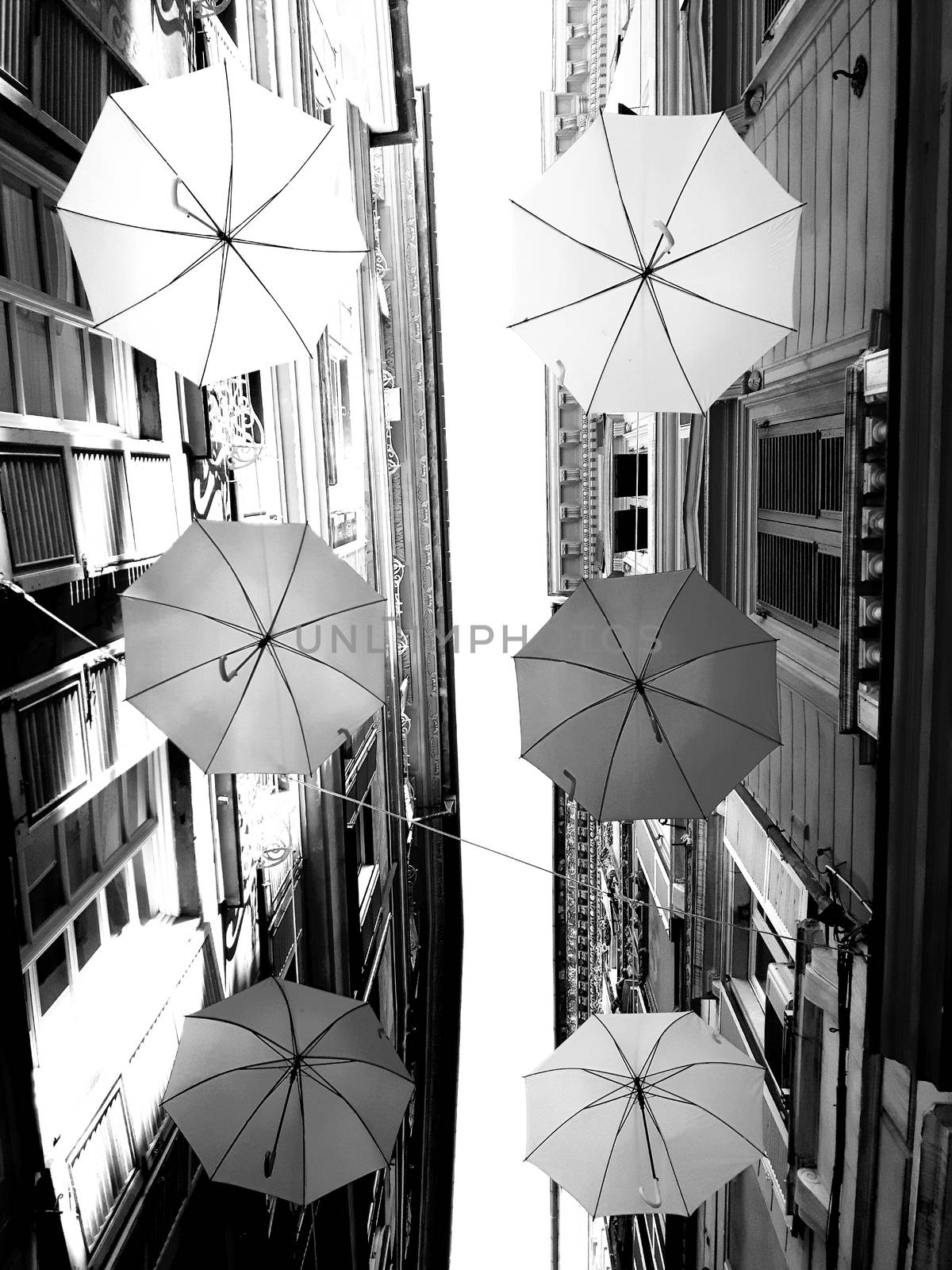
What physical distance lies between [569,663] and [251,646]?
2.27m

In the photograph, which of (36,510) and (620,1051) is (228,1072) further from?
(36,510)

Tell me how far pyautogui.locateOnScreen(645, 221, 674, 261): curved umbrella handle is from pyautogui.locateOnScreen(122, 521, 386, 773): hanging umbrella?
10.4 feet

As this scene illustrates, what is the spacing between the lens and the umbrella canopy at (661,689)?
6645 millimetres

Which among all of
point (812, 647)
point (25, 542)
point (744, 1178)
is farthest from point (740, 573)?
point (25, 542)

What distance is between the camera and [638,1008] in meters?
15.5

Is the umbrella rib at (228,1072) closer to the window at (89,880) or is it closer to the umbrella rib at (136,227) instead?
the window at (89,880)

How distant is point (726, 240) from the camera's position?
656 centimetres

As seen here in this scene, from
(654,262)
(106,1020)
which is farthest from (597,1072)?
(654,262)

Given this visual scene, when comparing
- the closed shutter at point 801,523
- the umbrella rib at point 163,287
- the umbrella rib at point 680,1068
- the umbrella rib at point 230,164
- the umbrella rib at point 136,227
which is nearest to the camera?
the umbrella rib at point 136,227

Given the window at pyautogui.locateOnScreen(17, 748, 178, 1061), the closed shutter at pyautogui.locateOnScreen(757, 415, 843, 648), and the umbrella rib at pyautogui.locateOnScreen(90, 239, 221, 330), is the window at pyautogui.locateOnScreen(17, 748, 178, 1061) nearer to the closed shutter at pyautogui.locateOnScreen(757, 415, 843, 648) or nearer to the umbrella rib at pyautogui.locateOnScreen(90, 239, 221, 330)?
the umbrella rib at pyautogui.locateOnScreen(90, 239, 221, 330)

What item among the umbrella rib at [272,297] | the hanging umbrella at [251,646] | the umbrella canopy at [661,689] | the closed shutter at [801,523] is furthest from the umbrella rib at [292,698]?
the closed shutter at [801,523]

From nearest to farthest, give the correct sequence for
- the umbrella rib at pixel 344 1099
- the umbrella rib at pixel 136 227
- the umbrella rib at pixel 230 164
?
1. the umbrella rib at pixel 136 227
2. the umbrella rib at pixel 230 164
3. the umbrella rib at pixel 344 1099

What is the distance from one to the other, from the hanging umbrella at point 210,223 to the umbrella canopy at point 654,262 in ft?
4.93

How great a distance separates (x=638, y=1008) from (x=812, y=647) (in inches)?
396
